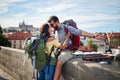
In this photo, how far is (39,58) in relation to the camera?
4.01 m

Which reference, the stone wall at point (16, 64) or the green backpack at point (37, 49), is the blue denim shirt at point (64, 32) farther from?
the stone wall at point (16, 64)

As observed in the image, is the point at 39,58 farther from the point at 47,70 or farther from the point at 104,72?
the point at 104,72

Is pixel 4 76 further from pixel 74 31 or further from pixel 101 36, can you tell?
pixel 101 36

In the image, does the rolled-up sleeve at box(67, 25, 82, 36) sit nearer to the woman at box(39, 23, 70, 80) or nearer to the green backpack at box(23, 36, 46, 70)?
the woman at box(39, 23, 70, 80)

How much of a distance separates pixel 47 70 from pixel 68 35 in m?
0.64

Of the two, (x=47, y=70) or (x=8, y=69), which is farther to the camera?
(x=8, y=69)

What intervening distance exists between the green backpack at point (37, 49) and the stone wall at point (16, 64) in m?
1.51

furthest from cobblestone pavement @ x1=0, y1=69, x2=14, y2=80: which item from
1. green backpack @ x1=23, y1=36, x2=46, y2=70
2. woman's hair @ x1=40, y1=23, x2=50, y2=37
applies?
woman's hair @ x1=40, y1=23, x2=50, y2=37

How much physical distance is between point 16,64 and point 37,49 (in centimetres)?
328

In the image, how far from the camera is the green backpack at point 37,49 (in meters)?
3.96

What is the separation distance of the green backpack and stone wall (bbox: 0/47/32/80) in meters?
1.51

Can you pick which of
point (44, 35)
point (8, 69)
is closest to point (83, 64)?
point (44, 35)

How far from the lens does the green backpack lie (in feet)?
13.0

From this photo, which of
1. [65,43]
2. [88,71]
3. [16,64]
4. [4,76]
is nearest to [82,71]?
[88,71]
